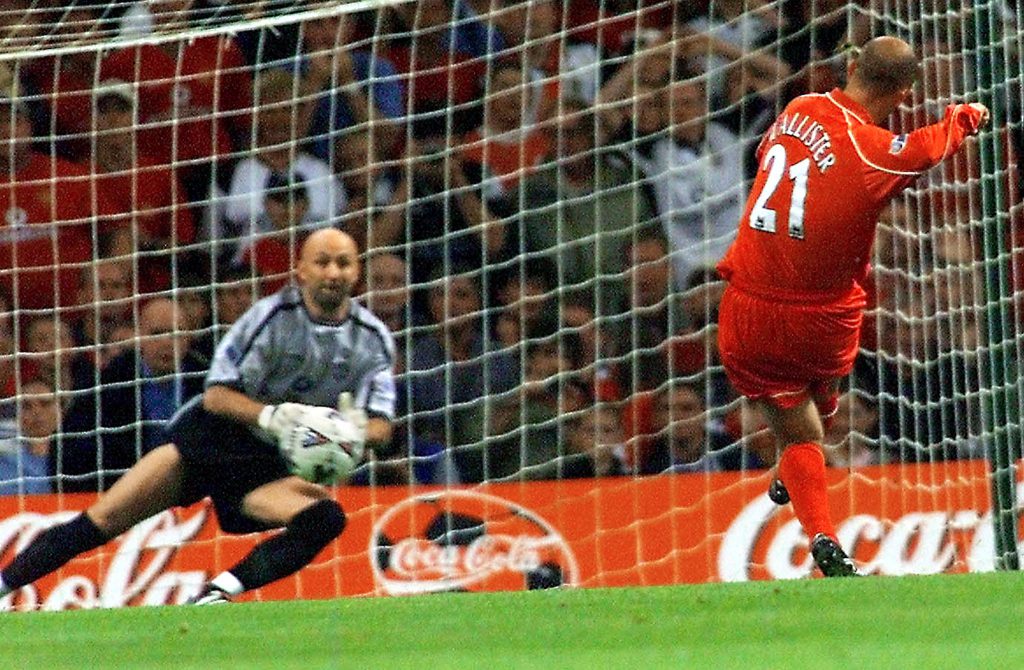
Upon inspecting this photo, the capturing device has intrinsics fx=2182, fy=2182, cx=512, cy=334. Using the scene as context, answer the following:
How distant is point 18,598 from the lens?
25.8 ft

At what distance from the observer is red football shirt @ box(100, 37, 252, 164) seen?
29.2 ft

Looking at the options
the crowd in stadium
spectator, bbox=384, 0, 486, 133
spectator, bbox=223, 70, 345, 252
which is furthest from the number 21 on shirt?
spectator, bbox=223, 70, 345, 252

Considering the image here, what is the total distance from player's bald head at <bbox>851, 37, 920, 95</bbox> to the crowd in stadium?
165 centimetres

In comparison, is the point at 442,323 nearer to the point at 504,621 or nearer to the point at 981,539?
the point at 981,539

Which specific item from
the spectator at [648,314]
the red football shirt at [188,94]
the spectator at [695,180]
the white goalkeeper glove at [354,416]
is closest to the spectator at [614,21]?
the spectator at [695,180]

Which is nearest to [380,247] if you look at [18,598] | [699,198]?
[699,198]

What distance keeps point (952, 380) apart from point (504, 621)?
3407mm

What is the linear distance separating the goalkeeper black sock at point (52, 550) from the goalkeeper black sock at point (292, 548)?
1.74 ft

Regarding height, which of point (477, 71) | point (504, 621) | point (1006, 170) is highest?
point (477, 71)

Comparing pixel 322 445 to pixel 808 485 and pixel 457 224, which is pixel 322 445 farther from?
pixel 457 224

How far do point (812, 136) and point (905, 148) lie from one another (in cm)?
31

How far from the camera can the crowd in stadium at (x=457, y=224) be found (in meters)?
8.27

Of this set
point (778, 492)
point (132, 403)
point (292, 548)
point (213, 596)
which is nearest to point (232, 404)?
point (292, 548)

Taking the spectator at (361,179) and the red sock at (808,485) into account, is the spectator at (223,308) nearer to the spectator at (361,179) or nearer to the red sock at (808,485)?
the spectator at (361,179)
